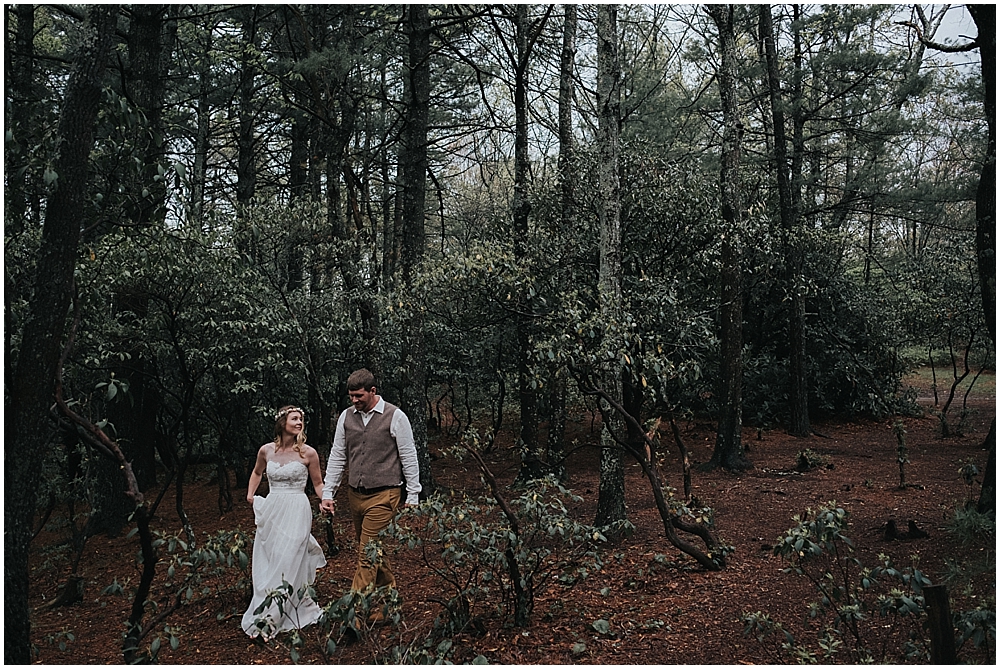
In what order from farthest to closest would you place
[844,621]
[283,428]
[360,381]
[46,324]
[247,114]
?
[247,114] → [283,428] → [360,381] → [844,621] → [46,324]

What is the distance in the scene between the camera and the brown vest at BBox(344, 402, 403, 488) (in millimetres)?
5621

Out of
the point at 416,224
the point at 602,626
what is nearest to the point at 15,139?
the point at 602,626

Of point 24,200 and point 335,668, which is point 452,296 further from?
point 335,668

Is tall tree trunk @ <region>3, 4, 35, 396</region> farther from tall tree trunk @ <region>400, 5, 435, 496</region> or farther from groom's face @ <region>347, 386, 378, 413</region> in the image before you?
tall tree trunk @ <region>400, 5, 435, 496</region>

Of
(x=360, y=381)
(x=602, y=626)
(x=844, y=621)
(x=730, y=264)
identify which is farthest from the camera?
(x=730, y=264)

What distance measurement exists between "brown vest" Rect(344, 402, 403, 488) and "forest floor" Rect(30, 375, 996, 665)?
101 centimetres

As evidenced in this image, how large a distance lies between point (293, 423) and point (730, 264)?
676 centimetres

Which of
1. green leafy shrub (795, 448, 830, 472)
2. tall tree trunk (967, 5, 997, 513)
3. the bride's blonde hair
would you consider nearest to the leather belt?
the bride's blonde hair

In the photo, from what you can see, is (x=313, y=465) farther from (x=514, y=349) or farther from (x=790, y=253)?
(x=790, y=253)

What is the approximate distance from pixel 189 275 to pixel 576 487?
5876 millimetres

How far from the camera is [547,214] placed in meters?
10.7

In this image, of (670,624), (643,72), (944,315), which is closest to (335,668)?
(670,624)

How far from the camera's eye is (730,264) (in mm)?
10312

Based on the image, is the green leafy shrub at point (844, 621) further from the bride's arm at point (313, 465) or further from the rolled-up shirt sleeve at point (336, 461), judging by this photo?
the bride's arm at point (313, 465)
